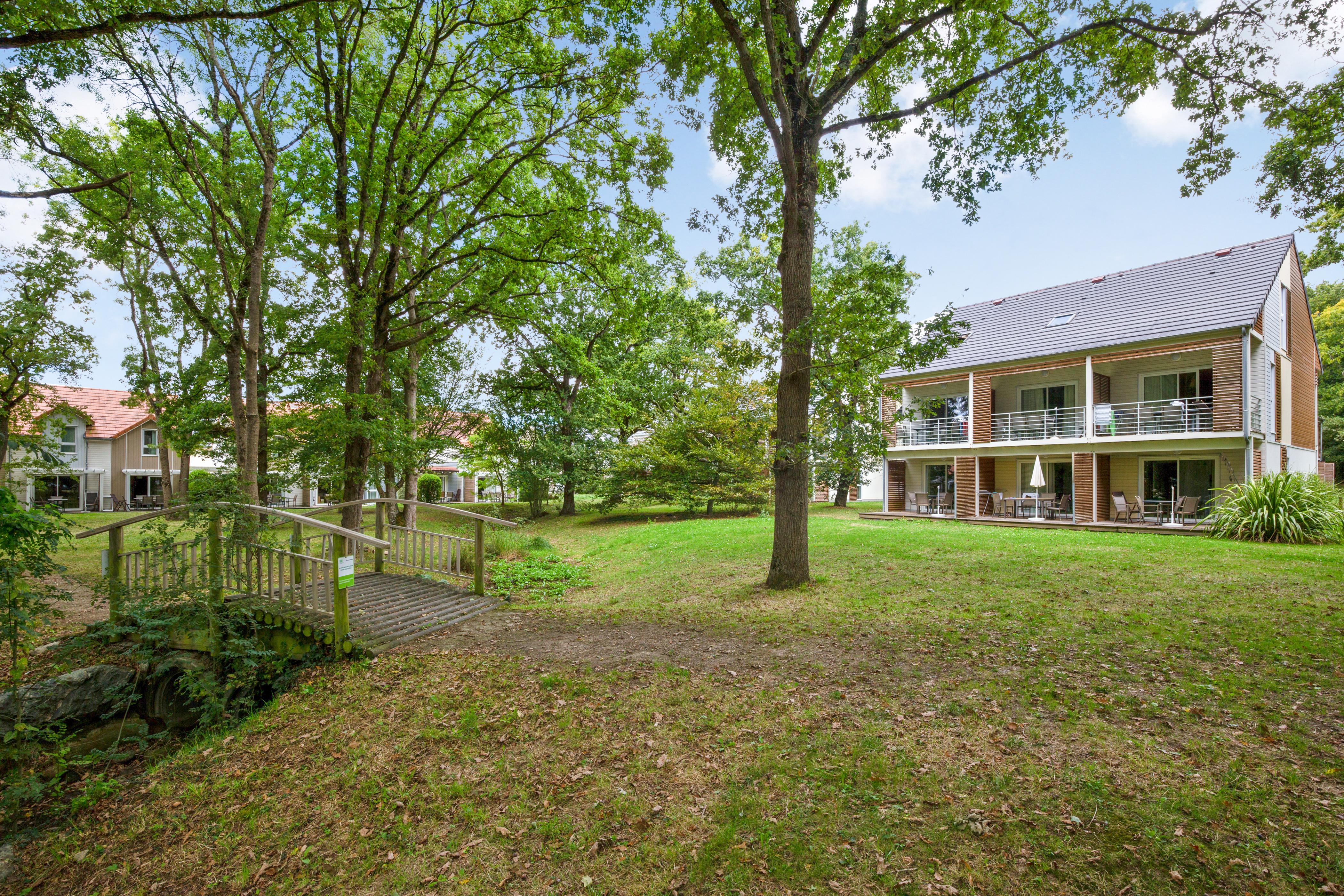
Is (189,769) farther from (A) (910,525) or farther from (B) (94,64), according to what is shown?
(A) (910,525)

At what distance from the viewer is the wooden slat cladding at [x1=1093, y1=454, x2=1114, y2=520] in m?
18.3

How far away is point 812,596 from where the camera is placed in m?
8.09

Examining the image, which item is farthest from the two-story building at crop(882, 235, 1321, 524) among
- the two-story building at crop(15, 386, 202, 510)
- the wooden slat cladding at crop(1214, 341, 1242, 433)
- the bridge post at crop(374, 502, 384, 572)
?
the two-story building at crop(15, 386, 202, 510)

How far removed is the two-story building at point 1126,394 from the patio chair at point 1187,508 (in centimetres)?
9

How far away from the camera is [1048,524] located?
17.6 metres

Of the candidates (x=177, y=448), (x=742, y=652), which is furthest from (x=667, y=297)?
(x=177, y=448)

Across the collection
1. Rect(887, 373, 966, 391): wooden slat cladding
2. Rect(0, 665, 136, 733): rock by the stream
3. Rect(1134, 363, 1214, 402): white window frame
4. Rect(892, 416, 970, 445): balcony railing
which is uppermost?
Rect(887, 373, 966, 391): wooden slat cladding

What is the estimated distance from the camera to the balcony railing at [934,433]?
21141 mm

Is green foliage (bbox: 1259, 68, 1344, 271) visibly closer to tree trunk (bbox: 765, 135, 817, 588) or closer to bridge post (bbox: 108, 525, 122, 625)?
tree trunk (bbox: 765, 135, 817, 588)

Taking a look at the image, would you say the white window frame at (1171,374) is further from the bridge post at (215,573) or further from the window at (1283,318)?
the bridge post at (215,573)

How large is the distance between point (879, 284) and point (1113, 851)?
644 centimetres

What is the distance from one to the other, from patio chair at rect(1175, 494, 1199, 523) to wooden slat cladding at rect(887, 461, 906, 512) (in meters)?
8.23

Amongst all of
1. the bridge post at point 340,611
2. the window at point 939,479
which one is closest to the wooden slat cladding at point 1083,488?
the window at point 939,479

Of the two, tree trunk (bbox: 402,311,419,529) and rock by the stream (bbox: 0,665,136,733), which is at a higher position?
tree trunk (bbox: 402,311,419,529)
